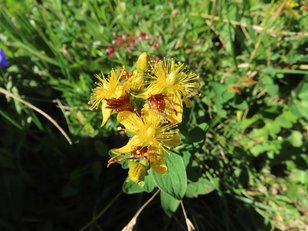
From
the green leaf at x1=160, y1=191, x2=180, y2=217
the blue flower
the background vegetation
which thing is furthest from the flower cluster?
the blue flower

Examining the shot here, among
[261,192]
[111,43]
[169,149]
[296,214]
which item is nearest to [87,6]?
[111,43]

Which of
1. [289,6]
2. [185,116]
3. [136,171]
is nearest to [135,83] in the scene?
[136,171]

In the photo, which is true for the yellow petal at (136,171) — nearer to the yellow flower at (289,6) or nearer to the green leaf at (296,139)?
the green leaf at (296,139)

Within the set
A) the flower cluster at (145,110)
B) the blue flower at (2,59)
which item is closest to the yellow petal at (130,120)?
the flower cluster at (145,110)

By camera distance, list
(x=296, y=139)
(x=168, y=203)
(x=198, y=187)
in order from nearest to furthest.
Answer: (x=168, y=203)
(x=198, y=187)
(x=296, y=139)

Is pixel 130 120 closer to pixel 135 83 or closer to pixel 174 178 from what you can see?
pixel 135 83

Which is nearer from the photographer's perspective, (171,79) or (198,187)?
(171,79)
